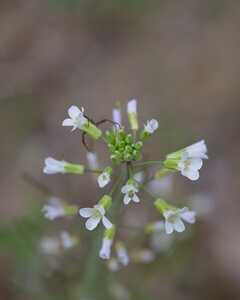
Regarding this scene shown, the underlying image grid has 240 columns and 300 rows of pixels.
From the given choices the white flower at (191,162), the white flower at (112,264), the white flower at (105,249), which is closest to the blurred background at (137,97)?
the white flower at (112,264)

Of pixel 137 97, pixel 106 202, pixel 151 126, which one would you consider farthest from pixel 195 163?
pixel 137 97

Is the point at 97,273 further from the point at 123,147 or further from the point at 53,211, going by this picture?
the point at 123,147

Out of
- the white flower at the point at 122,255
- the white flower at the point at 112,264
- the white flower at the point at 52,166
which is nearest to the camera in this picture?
the white flower at the point at 52,166

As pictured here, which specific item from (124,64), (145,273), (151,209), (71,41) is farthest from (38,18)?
(145,273)

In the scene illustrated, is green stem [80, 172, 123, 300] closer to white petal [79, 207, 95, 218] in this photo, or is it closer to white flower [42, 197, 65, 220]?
white flower [42, 197, 65, 220]

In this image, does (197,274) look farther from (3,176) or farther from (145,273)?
(3,176)

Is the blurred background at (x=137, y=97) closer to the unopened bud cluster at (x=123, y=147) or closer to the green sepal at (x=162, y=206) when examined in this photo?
the green sepal at (x=162, y=206)
